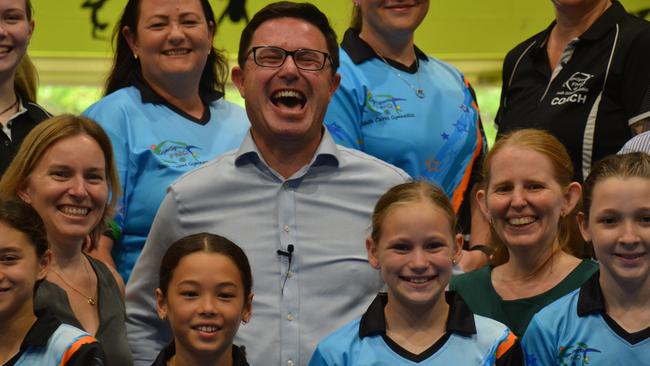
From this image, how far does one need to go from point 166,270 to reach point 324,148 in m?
0.56

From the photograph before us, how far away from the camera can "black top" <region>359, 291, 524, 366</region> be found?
3.20m

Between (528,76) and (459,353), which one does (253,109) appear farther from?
(528,76)

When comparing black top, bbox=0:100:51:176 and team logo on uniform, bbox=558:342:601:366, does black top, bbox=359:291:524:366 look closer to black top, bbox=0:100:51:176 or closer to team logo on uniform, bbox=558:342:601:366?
team logo on uniform, bbox=558:342:601:366

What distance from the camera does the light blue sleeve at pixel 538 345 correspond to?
3266 mm

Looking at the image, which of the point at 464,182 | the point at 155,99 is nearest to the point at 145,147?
the point at 155,99

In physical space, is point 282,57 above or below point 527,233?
above

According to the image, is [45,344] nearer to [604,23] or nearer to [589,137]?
[589,137]

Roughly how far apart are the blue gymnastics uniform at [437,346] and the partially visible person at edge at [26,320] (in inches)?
23.9

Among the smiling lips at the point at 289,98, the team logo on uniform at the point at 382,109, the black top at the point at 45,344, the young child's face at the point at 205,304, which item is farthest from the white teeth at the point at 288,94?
the black top at the point at 45,344

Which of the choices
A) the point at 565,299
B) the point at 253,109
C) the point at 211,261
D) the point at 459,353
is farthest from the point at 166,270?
the point at 565,299

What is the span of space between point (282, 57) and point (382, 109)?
0.68 metres

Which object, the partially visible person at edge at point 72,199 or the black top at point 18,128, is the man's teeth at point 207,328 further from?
the black top at point 18,128

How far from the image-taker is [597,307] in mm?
3240

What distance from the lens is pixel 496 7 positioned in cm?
649
